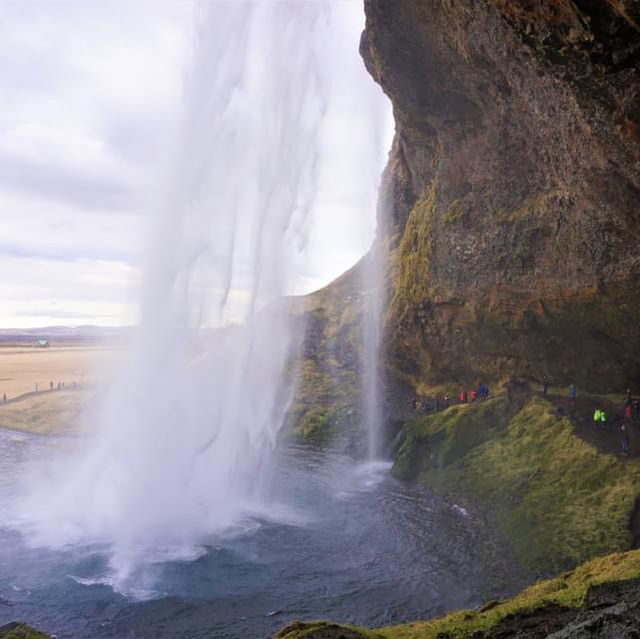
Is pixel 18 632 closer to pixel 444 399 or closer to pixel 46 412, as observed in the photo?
pixel 444 399

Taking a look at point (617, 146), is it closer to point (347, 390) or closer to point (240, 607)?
point (240, 607)

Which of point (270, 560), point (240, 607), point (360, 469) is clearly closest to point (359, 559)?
point (270, 560)

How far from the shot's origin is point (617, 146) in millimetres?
21031

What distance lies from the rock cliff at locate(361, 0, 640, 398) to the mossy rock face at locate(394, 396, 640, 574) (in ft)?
17.4

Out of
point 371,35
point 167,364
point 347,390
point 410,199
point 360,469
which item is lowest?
point 360,469

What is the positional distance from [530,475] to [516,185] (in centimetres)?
1610

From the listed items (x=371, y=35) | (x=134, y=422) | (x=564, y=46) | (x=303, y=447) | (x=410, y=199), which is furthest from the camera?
(x=410, y=199)

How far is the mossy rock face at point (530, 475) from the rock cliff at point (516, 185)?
5.31 meters

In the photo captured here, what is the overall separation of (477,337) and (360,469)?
11.7m

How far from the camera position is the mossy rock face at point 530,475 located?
70.2 ft

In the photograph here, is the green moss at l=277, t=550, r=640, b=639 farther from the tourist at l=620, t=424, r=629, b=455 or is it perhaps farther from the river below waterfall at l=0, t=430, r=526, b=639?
the tourist at l=620, t=424, r=629, b=455

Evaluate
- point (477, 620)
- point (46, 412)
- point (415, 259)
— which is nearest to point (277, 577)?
point (477, 620)

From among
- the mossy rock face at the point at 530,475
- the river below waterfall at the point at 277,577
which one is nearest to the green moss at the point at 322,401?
the mossy rock face at the point at 530,475

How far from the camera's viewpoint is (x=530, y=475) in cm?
2756
